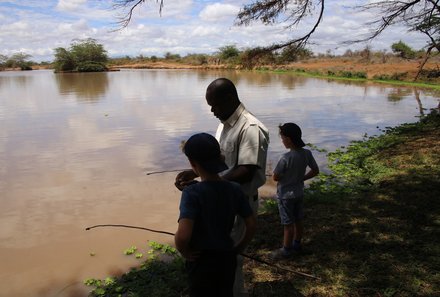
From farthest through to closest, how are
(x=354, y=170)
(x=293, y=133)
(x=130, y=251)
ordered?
(x=354, y=170), (x=130, y=251), (x=293, y=133)

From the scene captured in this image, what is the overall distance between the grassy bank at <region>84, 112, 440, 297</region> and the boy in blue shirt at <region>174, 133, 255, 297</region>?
4.78ft

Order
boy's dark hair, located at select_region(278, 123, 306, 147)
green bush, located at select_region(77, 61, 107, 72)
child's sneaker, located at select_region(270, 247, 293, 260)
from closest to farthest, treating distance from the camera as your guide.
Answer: boy's dark hair, located at select_region(278, 123, 306, 147)
child's sneaker, located at select_region(270, 247, 293, 260)
green bush, located at select_region(77, 61, 107, 72)

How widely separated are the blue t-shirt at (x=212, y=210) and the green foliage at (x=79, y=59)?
216 ft

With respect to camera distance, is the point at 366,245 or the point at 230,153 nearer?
the point at 230,153

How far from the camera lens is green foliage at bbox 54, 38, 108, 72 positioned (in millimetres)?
63134

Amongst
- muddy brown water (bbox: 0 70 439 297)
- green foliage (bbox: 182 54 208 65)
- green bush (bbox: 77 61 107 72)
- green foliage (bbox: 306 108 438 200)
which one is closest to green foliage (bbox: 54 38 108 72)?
green bush (bbox: 77 61 107 72)

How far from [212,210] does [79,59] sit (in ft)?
226

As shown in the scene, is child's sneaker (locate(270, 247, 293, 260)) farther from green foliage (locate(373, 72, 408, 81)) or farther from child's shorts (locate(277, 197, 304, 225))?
green foliage (locate(373, 72, 408, 81))

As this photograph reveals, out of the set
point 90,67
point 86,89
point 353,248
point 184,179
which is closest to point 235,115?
point 184,179

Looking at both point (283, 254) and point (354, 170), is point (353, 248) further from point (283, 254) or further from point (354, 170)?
point (354, 170)

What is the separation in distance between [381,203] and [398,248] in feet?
4.90

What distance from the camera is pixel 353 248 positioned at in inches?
164

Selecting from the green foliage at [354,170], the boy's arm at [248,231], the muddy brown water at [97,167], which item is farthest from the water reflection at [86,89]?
the boy's arm at [248,231]

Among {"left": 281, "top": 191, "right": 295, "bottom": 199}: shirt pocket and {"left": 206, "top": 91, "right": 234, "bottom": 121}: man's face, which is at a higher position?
{"left": 206, "top": 91, "right": 234, "bottom": 121}: man's face
